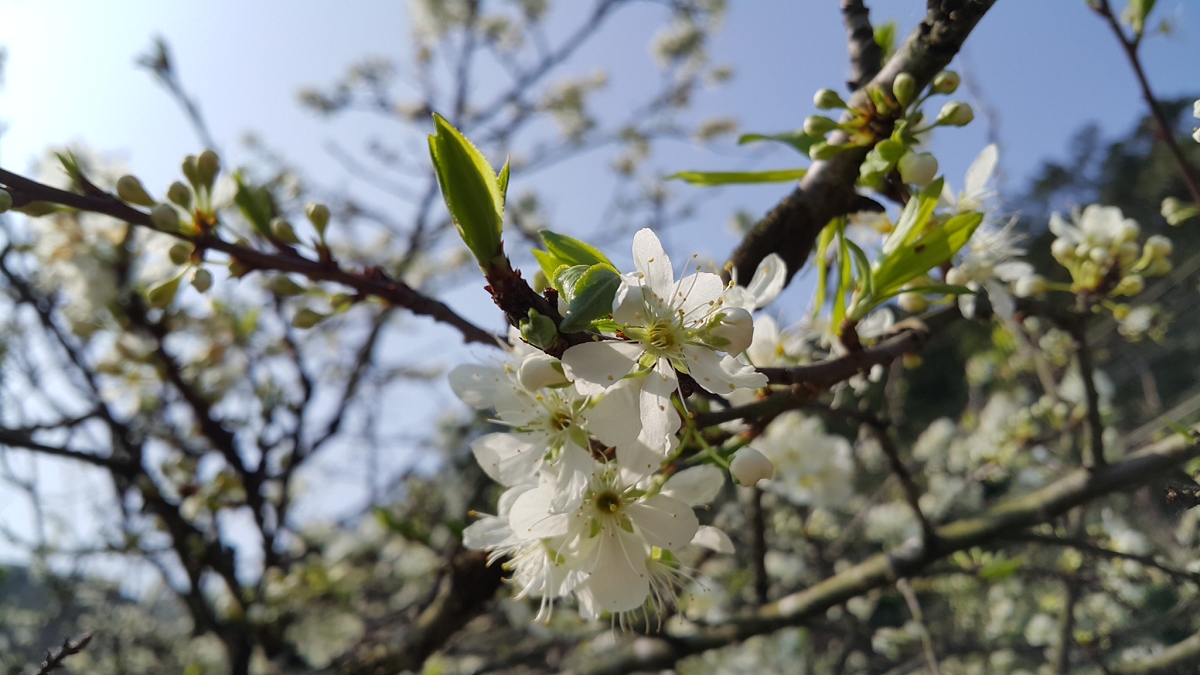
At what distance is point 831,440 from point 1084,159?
13459 mm

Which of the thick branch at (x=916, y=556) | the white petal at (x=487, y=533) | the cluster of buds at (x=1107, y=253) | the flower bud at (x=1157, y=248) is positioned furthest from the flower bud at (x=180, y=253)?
the flower bud at (x=1157, y=248)

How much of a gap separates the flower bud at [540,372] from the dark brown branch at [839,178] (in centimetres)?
44

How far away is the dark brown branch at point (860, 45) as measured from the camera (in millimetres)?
874

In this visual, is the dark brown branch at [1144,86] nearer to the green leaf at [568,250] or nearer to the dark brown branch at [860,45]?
the dark brown branch at [860,45]

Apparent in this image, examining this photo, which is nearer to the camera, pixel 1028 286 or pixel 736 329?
pixel 736 329

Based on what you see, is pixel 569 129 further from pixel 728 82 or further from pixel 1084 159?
pixel 1084 159

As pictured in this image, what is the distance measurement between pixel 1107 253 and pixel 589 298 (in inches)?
44.0

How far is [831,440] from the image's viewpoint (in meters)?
1.83

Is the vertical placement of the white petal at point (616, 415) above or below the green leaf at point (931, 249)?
below

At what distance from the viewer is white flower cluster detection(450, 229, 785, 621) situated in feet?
1.84

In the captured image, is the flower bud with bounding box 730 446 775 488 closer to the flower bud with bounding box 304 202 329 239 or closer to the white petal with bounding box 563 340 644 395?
the white petal with bounding box 563 340 644 395

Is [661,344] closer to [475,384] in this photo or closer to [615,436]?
[615,436]

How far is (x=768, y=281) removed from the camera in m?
0.80

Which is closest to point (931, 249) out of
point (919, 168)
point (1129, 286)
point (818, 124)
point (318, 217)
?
point (919, 168)
